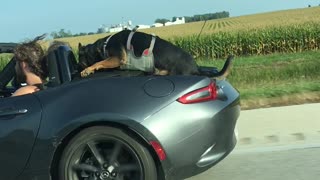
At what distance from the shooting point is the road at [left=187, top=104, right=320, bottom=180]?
5.18 meters

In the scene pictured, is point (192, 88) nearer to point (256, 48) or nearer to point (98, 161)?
point (98, 161)

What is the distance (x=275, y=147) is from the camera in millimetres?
6145

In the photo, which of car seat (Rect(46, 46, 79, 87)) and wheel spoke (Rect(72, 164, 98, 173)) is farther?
car seat (Rect(46, 46, 79, 87))

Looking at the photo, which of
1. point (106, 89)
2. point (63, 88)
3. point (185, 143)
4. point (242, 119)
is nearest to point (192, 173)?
point (185, 143)

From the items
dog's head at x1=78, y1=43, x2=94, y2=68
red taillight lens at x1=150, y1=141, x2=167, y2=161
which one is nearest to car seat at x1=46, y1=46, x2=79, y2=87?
dog's head at x1=78, y1=43, x2=94, y2=68

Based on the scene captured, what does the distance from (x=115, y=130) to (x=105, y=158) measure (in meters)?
0.27

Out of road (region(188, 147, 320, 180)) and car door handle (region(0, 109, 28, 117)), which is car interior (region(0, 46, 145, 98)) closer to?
car door handle (region(0, 109, 28, 117))

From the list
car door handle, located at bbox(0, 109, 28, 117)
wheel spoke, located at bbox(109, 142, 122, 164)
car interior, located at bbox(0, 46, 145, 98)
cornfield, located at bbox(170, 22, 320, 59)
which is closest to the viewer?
wheel spoke, located at bbox(109, 142, 122, 164)

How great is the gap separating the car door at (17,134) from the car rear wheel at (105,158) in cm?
30

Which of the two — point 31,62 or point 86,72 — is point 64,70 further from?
point 31,62

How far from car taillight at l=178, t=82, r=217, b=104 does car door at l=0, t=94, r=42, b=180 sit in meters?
1.14

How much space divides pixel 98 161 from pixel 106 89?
1.84ft

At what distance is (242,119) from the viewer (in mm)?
7773

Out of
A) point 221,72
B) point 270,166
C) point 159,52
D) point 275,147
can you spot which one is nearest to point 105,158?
point 159,52
